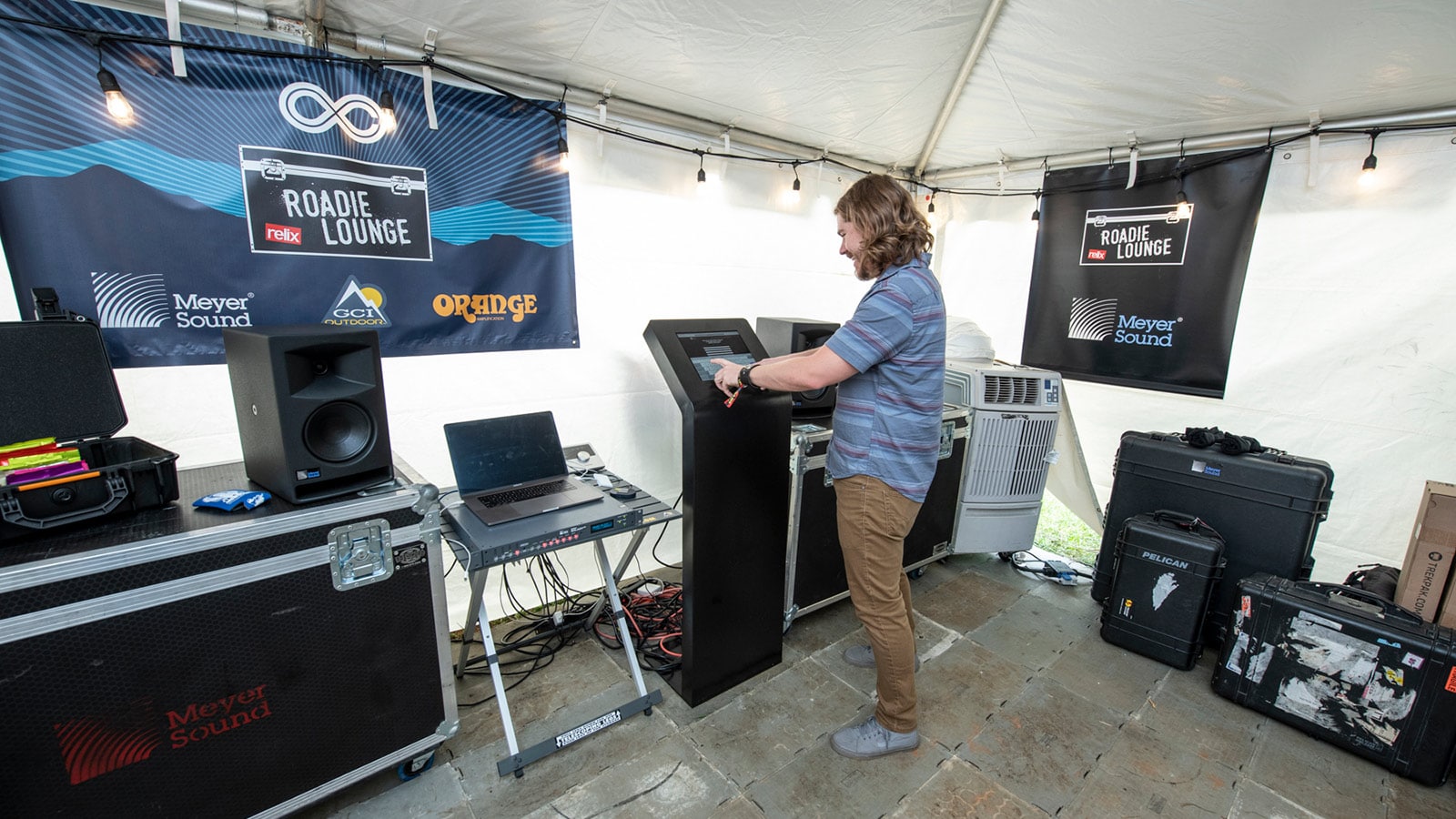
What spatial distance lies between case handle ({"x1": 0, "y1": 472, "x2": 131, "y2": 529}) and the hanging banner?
0.71m

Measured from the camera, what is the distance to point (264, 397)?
137 centimetres

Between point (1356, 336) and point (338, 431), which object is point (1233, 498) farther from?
point (338, 431)

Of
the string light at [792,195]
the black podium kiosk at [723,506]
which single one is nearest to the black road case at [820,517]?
the black podium kiosk at [723,506]

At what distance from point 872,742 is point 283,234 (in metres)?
2.68

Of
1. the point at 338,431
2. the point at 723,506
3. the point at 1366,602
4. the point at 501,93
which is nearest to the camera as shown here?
the point at 338,431

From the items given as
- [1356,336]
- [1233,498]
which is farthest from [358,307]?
[1356,336]

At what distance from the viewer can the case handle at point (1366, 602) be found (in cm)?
195

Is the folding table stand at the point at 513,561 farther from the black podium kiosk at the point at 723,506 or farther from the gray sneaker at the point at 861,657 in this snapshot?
the gray sneaker at the point at 861,657

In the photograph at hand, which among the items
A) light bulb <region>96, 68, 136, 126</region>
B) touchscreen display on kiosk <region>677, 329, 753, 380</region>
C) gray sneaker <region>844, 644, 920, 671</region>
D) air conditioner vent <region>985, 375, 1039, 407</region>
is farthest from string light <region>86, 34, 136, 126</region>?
air conditioner vent <region>985, 375, 1039, 407</region>

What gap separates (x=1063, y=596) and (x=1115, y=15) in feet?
8.95

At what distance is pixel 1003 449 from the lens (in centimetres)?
295

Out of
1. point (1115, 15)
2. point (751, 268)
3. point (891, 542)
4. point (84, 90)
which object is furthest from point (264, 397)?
point (1115, 15)

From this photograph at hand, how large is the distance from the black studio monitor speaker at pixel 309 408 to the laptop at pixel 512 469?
362 mm

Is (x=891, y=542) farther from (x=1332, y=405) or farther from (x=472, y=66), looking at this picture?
(x=1332, y=405)
